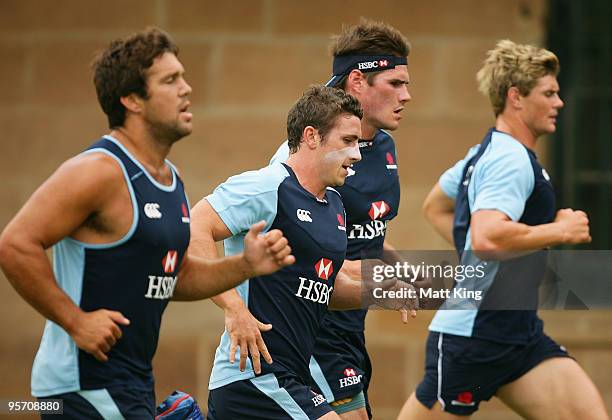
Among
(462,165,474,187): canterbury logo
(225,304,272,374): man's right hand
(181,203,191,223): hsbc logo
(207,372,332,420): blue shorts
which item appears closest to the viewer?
(181,203,191,223): hsbc logo

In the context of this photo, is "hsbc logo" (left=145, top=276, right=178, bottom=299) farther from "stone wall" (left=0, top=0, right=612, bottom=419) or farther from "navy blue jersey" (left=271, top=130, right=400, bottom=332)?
"stone wall" (left=0, top=0, right=612, bottom=419)

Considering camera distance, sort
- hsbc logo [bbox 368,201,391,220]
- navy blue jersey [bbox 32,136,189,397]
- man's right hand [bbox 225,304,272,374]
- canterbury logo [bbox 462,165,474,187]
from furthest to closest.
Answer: canterbury logo [bbox 462,165,474,187]
hsbc logo [bbox 368,201,391,220]
man's right hand [bbox 225,304,272,374]
navy blue jersey [bbox 32,136,189,397]

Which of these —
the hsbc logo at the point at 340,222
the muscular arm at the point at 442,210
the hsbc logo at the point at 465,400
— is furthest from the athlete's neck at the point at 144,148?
the muscular arm at the point at 442,210

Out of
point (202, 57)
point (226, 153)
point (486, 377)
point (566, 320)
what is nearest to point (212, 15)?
point (202, 57)

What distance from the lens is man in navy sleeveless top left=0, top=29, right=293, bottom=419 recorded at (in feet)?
12.8

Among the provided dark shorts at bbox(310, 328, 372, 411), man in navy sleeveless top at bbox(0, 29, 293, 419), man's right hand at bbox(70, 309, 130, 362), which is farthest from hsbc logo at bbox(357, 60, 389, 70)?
man's right hand at bbox(70, 309, 130, 362)

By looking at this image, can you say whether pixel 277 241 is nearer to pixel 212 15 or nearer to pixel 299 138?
pixel 299 138

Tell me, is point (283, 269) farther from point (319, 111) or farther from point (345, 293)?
point (319, 111)

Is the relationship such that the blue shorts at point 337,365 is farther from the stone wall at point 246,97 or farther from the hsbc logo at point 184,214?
the stone wall at point 246,97

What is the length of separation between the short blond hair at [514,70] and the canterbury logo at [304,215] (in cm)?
187

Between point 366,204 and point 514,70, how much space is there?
1232 millimetres

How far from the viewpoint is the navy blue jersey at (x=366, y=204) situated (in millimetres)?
5770

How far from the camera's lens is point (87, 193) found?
12.9 feet

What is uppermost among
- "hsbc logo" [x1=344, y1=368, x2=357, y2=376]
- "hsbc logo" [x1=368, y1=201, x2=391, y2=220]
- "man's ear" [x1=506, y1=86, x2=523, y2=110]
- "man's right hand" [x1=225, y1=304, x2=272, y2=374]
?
"man's ear" [x1=506, y1=86, x2=523, y2=110]
